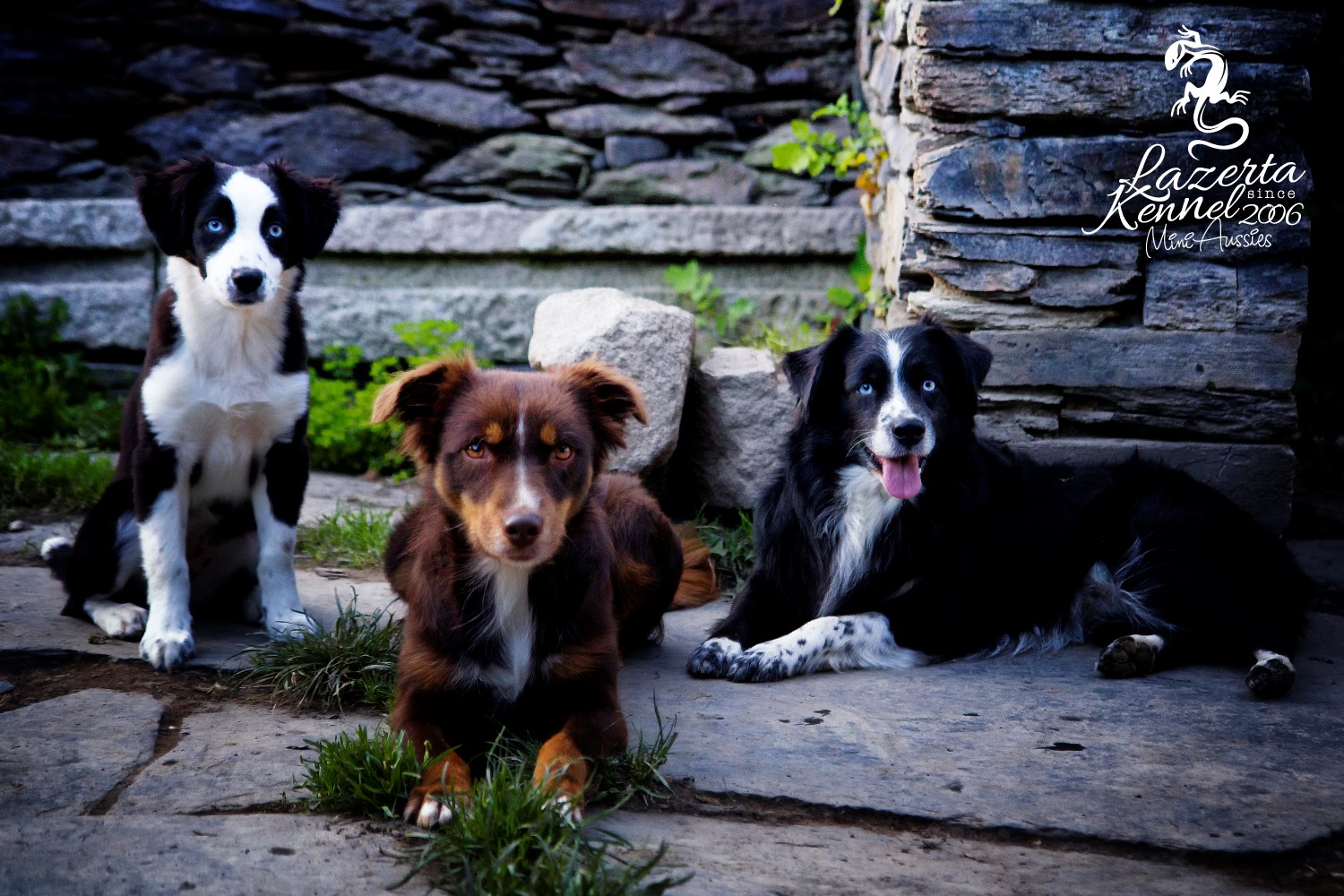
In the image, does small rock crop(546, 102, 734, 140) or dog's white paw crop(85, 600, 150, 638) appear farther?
small rock crop(546, 102, 734, 140)

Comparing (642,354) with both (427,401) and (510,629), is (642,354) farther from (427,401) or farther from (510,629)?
(510,629)

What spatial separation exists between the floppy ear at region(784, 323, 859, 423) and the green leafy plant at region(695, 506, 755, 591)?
103 centimetres

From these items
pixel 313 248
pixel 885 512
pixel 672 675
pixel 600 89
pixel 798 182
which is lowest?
pixel 672 675

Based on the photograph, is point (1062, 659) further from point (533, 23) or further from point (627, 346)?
point (533, 23)

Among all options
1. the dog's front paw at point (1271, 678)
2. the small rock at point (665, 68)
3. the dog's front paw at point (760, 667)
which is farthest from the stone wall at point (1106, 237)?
the small rock at point (665, 68)

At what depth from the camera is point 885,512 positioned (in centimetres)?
379

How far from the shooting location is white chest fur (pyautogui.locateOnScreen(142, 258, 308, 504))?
3.50 metres

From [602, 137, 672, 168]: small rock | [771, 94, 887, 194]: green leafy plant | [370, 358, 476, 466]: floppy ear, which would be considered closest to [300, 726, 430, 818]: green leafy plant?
[370, 358, 476, 466]: floppy ear

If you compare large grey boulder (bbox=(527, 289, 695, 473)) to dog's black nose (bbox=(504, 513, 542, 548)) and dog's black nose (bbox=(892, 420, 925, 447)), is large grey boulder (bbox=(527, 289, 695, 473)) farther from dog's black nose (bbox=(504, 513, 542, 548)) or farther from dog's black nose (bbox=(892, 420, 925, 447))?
dog's black nose (bbox=(504, 513, 542, 548))

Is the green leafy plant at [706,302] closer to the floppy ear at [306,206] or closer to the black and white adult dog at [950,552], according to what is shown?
the black and white adult dog at [950,552]

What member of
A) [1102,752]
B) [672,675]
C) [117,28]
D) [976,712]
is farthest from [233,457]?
[117,28]

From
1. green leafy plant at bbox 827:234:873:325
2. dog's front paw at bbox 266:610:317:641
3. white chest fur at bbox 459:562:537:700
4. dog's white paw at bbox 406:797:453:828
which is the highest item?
green leafy plant at bbox 827:234:873:325

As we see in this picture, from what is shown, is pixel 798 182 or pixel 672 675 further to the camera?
pixel 798 182

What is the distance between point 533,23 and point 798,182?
Answer: 1.89 m
